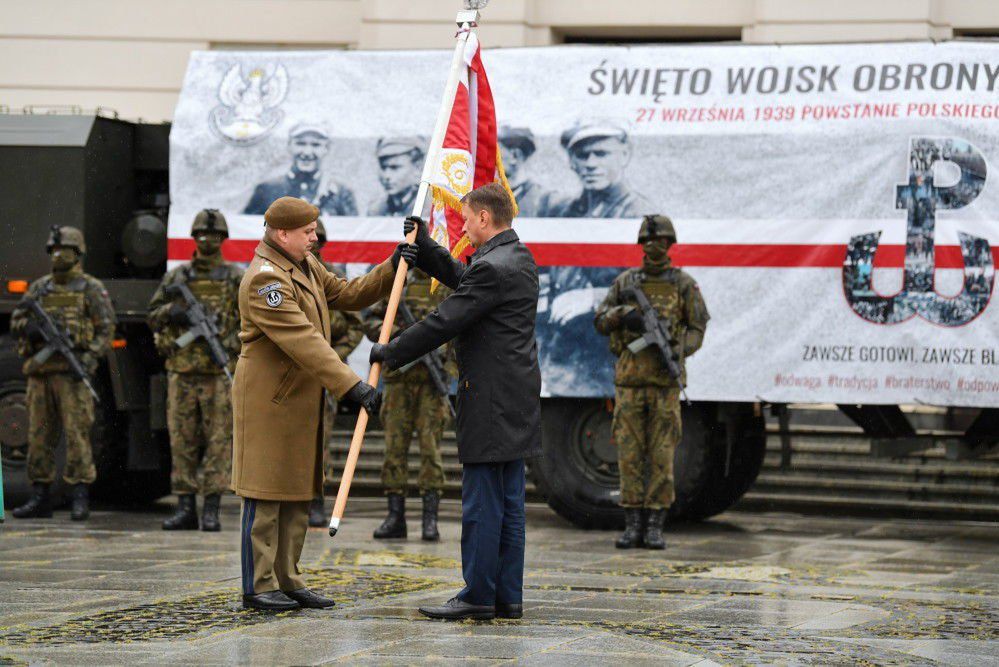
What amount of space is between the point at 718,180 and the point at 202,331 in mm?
3551

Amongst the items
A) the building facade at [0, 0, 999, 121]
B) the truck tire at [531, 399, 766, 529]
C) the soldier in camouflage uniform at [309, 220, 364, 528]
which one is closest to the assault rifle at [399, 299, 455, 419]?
the soldier in camouflage uniform at [309, 220, 364, 528]

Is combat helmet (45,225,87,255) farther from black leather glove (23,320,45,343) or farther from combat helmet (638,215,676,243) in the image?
combat helmet (638,215,676,243)

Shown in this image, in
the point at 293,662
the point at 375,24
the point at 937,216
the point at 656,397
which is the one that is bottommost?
the point at 293,662

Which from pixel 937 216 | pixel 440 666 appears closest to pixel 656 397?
pixel 937 216

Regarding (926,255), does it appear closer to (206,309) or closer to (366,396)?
(206,309)

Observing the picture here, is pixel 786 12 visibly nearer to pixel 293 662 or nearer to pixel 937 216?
pixel 937 216

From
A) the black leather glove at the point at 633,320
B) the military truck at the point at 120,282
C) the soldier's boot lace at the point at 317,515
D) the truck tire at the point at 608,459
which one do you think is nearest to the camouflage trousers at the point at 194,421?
the soldier's boot lace at the point at 317,515

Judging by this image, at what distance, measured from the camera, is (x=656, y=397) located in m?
10.8

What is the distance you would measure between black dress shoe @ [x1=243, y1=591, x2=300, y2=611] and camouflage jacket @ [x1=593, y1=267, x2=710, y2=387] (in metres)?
3.81

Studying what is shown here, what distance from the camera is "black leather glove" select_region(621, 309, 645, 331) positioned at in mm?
10617

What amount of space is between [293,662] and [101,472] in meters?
6.69

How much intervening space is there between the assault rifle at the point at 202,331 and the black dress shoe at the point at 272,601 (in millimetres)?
3938

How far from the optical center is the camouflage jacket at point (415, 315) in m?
11.1

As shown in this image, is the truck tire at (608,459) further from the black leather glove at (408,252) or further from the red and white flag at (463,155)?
the black leather glove at (408,252)
